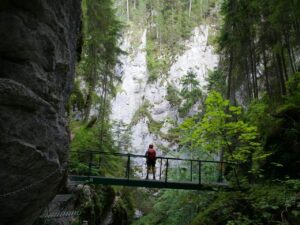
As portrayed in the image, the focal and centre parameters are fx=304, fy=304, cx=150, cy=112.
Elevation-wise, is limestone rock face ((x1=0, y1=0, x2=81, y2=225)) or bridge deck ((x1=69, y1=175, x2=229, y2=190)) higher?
limestone rock face ((x1=0, y1=0, x2=81, y2=225))

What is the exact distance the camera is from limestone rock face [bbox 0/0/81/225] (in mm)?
4977

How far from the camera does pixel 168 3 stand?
50125 millimetres

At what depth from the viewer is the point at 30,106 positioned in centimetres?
530

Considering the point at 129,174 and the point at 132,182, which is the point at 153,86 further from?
the point at 132,182

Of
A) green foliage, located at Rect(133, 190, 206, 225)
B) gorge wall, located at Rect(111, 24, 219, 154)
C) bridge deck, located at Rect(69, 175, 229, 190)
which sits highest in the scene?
gorge wall, located at Rect(111, 24, 219, 154)

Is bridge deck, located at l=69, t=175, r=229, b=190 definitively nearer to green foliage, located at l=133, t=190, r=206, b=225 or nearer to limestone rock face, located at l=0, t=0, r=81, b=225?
green foliage, located at l=133, t=190, r=206, b=225

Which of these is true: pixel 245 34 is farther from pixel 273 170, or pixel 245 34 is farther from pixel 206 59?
pixel 206 59

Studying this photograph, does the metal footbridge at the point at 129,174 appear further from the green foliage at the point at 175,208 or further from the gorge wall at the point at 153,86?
the gorge wall at the point at 153,86

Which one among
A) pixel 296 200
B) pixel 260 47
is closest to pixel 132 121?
pixel 260 47

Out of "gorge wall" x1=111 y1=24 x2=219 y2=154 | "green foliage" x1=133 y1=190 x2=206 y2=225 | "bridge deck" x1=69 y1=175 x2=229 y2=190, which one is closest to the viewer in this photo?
"bridge deck" x1=69 y1=175 x2=229 y2=190

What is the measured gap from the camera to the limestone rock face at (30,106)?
4977mm

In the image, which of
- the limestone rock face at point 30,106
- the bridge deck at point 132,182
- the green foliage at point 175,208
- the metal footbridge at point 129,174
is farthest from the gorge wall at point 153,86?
the limestone rock face at point 30,106

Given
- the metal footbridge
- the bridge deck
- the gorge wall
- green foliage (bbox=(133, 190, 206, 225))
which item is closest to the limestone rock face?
the bridge deck

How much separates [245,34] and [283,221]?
10.0m
